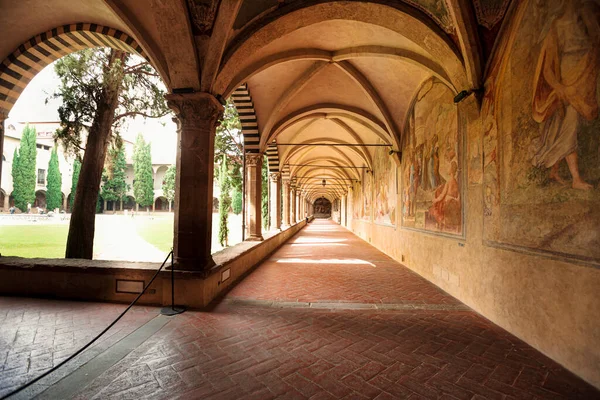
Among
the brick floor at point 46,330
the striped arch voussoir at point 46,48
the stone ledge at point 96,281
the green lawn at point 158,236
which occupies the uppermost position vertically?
the striped arch voussoir at point 46,48

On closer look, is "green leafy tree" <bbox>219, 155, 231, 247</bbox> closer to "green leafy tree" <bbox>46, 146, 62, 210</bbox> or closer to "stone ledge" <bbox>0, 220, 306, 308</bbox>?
"stone ledge" <bbox>0, 220, 306, 308</bbox>

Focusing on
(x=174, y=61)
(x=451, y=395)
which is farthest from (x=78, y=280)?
(x=451, y=395)

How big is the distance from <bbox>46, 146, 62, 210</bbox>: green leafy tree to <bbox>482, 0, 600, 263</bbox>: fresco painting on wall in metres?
54.1

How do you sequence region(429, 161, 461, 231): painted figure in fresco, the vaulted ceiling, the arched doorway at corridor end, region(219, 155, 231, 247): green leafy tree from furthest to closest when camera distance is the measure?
the arched doorway at corridor end < region(219, 155, 231, 247): green leafy tree < region(429, 161, 461, 231): painted figure in fresco < the vaulted ceiling

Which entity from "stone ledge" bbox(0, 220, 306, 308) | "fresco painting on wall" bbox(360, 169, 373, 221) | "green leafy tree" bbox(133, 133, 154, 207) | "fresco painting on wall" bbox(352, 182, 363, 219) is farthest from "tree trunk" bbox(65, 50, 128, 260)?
"green leafy tree" bbox(133, 133, 154, 207)

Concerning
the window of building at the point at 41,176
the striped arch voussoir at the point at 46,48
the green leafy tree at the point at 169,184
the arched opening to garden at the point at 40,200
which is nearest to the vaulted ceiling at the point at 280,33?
the striped arch voussoir at the point at 46,48

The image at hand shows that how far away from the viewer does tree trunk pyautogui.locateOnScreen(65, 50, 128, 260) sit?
24.9 ft

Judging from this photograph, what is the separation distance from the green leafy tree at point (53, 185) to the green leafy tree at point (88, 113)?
1782 inches

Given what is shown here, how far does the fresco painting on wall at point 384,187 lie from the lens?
403 inches

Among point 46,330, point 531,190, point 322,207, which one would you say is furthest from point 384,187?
point 322,207

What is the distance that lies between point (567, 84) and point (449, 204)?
9.92 ft

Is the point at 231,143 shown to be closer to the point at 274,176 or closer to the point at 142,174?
the point at 274,176

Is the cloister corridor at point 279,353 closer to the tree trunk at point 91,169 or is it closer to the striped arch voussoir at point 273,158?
the tree trunk at point 91,169

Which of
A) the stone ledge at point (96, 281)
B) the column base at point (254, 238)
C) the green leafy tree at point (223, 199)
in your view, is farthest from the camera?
the green leafy tree at point (223, 199)
